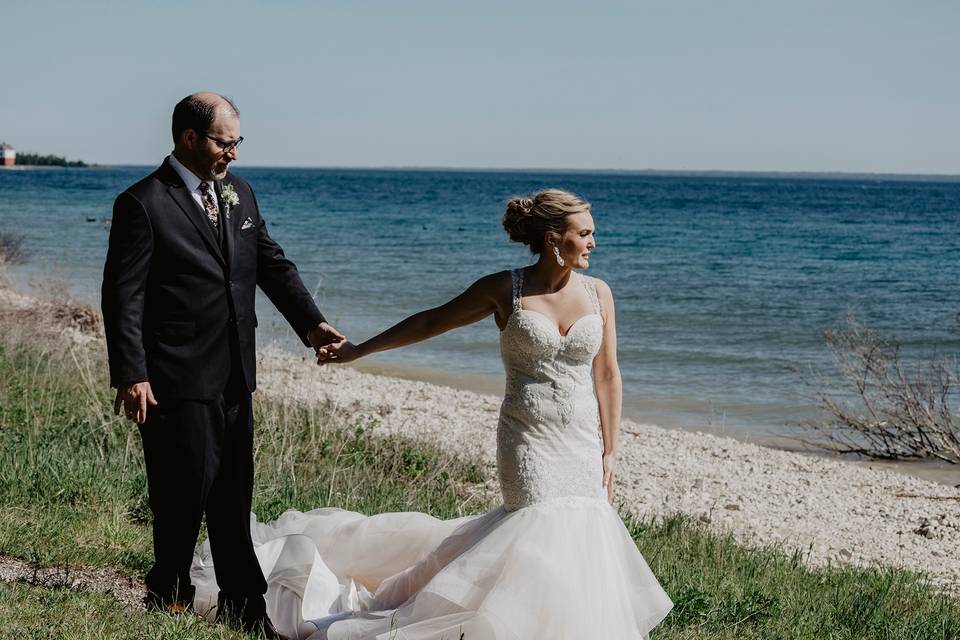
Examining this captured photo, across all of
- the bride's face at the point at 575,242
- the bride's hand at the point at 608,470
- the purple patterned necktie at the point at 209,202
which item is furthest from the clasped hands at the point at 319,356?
the bride's hand at the point at 608,470

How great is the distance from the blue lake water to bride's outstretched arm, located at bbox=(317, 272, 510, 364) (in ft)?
13.5

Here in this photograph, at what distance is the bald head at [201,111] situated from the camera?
176 inches

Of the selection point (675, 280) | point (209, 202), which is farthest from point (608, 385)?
point (675, 280)

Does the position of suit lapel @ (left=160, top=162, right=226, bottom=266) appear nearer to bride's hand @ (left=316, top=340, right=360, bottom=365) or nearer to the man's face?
the man's face

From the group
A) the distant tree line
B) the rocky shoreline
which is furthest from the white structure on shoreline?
the rocky shoreline

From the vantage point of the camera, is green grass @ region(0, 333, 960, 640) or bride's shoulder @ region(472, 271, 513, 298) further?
green grass @ region(0, 333, 960, 640)

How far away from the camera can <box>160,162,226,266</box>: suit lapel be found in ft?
14.9

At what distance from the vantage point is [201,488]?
4629 mm

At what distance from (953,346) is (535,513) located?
1861 centimetres

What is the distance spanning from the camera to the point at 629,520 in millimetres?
7855

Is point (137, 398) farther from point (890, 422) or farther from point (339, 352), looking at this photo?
point (890, 422)

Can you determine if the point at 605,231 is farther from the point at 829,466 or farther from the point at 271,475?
the point at 271,475

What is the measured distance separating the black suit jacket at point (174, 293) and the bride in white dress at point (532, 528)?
35.9 inches

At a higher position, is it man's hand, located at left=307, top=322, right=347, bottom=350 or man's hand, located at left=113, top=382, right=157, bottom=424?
man's hand, located at left=307, top=322, right=347, bottom=350
